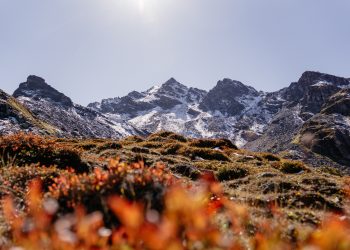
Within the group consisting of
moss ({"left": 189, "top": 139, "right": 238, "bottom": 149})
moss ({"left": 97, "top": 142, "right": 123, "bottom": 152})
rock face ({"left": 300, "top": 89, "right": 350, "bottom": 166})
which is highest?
rock face ({"left": 300, "top": 89, "right": 350, "bottom": 166})

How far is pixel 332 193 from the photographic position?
→ 1622 cm

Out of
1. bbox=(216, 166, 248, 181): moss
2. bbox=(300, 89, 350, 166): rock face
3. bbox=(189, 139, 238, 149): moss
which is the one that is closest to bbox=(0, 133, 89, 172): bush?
bbox=(216, 166, 248, 181): moss

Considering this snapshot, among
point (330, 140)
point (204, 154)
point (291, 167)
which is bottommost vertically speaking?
point (291, 167)

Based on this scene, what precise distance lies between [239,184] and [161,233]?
14671 millimetres

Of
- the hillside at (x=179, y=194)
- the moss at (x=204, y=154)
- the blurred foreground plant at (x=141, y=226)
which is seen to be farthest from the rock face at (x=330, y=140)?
the blurred foreground plant at (x=141, y=226)

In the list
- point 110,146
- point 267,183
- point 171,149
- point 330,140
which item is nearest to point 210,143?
point 171,149

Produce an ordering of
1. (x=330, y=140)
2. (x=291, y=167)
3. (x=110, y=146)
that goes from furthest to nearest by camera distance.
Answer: (x=330, y=140), (x=110, y=146), (x=291, y=167)

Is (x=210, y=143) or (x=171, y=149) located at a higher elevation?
(x=210, y=143)

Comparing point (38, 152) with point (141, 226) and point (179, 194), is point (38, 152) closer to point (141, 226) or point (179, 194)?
point (141, 226)

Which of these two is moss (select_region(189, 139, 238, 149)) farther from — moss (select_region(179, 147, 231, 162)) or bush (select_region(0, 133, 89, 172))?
bush (select_region(0, 133, 89, 172))

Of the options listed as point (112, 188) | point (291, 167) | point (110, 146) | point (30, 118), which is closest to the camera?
point (112, 188)

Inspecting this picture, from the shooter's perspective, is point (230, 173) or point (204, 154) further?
point (204, 154)

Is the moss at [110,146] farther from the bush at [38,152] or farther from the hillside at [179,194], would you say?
the bush at [38,152]

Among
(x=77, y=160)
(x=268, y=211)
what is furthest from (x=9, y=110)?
(x=268, y=211)
